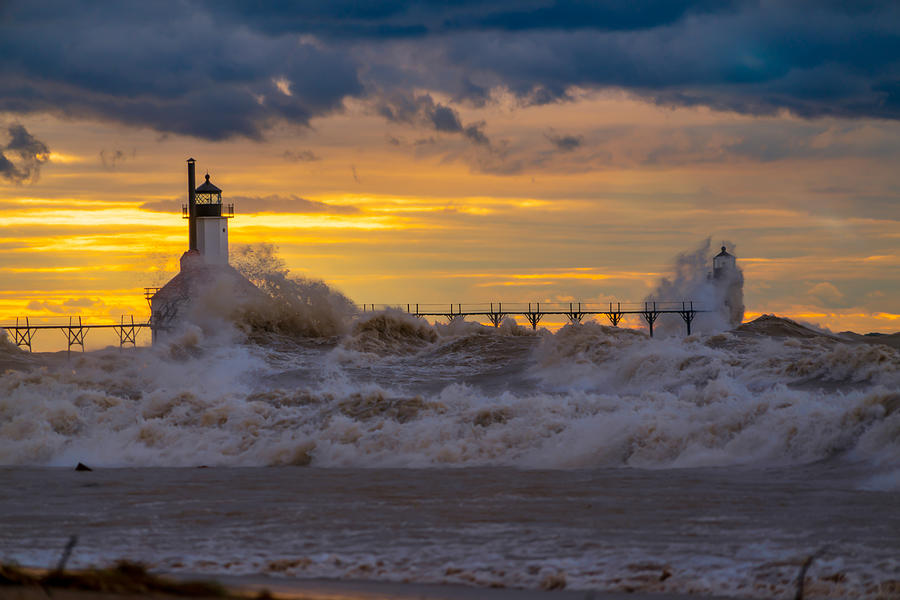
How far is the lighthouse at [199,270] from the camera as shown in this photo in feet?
143

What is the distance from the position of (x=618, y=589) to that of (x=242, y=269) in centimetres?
4360

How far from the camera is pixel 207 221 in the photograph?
49.9 m

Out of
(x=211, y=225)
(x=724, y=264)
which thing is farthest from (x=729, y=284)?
(x=211, y=225)

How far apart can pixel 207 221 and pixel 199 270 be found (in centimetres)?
314

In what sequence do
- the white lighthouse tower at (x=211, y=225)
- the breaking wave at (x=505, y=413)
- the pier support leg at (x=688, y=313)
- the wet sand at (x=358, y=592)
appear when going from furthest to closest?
the pier support leg at (x=688, y=313)
the white lighthouse tower at (x=211, y=225)
the breaking wave at (x=505, y=413)
the wet sand at (x=358, y=592)

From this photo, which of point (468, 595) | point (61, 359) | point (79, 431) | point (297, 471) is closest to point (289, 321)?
point (61, 359)

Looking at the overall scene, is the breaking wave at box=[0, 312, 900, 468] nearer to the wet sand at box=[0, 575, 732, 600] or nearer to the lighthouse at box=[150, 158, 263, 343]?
the wet sand at box=[0, 575, 732, 600]

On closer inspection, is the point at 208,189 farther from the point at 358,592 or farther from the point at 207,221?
the point at 358,592

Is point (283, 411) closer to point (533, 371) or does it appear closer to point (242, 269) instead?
point (533, 371)

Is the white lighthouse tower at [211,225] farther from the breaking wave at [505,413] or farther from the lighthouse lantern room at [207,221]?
the breaking wave at [505,413]

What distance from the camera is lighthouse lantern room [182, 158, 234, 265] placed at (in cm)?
4931

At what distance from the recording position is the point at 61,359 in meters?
48.7

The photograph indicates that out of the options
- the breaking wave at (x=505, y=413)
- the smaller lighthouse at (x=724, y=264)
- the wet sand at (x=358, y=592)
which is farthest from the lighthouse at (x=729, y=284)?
the wet sand at (x=358, y=592)

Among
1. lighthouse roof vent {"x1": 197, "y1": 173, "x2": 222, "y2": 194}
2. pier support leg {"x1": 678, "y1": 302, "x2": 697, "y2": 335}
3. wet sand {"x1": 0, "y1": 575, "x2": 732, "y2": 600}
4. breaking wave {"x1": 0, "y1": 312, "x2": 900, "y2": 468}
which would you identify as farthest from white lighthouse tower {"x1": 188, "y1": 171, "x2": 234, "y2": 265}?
wet sand {"x1": 0, "y1": 575, "x2": 732, "y2": 600}
